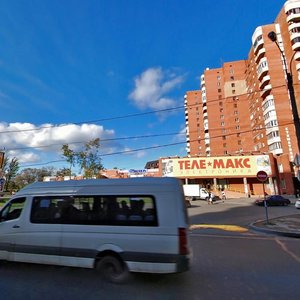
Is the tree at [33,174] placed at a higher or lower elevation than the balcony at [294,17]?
lower

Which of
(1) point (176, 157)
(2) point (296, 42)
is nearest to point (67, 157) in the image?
(1) point (176, 157)

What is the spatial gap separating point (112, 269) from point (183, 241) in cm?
157

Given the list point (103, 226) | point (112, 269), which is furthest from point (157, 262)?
point (103, 226)

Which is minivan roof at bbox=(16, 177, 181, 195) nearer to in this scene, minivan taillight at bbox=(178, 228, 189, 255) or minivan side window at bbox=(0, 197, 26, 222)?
minivan side window at bbox=(0, 197, 26, 222)

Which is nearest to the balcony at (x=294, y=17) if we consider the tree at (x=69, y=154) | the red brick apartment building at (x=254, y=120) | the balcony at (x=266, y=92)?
the red brick apartment building at (x=254, y=120)

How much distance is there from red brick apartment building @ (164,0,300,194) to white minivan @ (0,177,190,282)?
24.9 meters

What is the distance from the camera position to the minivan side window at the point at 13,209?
634 cm

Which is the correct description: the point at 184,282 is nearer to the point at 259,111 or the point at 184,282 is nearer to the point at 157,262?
the point at 157,262

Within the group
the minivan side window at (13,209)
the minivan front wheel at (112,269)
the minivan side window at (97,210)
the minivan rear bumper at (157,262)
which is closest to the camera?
the minivan rear bumper at (157,262)

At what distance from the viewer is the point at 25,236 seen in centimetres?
607

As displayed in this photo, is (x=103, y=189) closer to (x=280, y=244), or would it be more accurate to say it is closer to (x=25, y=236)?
(x=25, y=236)

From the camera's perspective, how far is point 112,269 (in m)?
5.43

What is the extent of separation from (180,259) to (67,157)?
1666 inches

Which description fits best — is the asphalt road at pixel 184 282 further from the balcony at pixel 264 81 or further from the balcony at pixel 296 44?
the balcony at pixel 264 81
